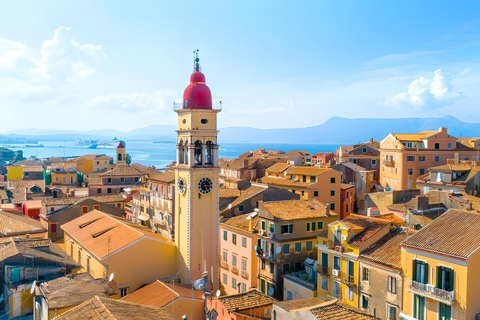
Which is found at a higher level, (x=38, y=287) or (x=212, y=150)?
(x=212, y=150)

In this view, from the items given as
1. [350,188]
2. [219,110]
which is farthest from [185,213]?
[350,188]

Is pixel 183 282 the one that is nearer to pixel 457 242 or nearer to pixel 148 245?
pixel 148 245

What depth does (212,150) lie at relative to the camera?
36.1 metres

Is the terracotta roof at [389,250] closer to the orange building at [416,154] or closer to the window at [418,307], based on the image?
the window at [418,307]

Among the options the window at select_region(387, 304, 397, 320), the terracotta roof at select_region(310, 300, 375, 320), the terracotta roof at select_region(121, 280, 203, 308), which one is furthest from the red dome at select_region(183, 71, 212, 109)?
the terracotta roof at select_region(310, 300, 375, 320)

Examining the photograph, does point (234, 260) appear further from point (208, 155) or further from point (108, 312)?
point (108, 312)

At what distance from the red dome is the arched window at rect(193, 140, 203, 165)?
2743mm

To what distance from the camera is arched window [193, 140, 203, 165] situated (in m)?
35.6

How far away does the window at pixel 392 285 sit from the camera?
26.9 meters

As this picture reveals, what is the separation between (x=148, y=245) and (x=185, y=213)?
12.2 ft

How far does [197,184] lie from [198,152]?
2482 millimetres

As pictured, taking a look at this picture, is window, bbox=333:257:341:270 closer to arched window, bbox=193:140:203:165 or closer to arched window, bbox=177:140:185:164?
arched window, bbox=193:140:203:165

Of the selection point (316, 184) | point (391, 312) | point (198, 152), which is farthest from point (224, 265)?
point (391, 312)

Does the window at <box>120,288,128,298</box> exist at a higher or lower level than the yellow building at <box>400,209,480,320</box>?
lower
